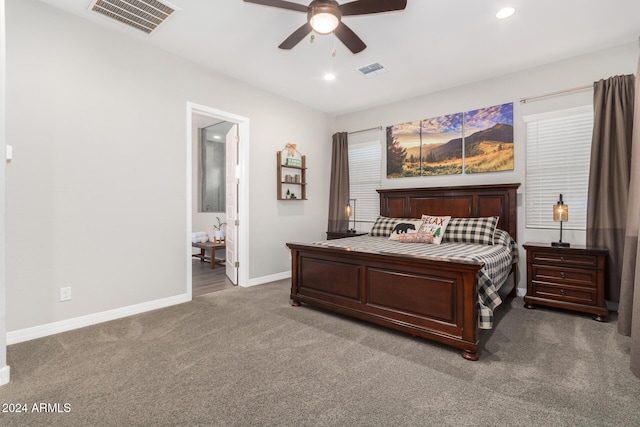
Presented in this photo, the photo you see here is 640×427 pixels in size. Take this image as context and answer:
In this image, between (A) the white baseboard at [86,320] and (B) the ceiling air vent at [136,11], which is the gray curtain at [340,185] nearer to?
(A) the white baseboard at [86,320]

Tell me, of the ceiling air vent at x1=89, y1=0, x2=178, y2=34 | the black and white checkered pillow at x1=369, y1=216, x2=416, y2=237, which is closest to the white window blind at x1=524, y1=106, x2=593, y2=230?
the black and white checkered pillow at x1=369, y1=216, x2=416, y2=237

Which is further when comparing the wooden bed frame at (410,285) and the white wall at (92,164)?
the white wall at (92,164)

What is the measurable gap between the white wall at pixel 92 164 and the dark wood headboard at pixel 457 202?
284 centimetres

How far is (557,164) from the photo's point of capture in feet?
12.2

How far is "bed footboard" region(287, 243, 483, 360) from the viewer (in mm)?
2328

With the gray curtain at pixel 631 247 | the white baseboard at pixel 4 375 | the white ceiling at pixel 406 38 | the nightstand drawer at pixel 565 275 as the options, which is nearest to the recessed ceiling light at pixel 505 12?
the white ceiling at pixel 406 38

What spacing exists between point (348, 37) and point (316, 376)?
2594mm

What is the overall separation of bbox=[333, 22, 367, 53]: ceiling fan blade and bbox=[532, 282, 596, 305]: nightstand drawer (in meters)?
3.12

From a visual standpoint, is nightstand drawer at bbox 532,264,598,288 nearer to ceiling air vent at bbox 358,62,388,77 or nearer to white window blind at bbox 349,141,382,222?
white window blind at bbox 349,141,382,222

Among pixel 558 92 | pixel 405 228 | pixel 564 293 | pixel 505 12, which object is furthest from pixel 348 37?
pixel 564 293

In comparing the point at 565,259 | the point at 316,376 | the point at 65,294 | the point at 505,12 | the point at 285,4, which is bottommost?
the point at 316,376

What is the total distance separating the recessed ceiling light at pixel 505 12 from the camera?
2707mm

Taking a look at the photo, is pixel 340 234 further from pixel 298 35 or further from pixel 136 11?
pixel 136 11

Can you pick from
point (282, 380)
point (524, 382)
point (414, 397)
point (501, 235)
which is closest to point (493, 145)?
point (501, 235)
